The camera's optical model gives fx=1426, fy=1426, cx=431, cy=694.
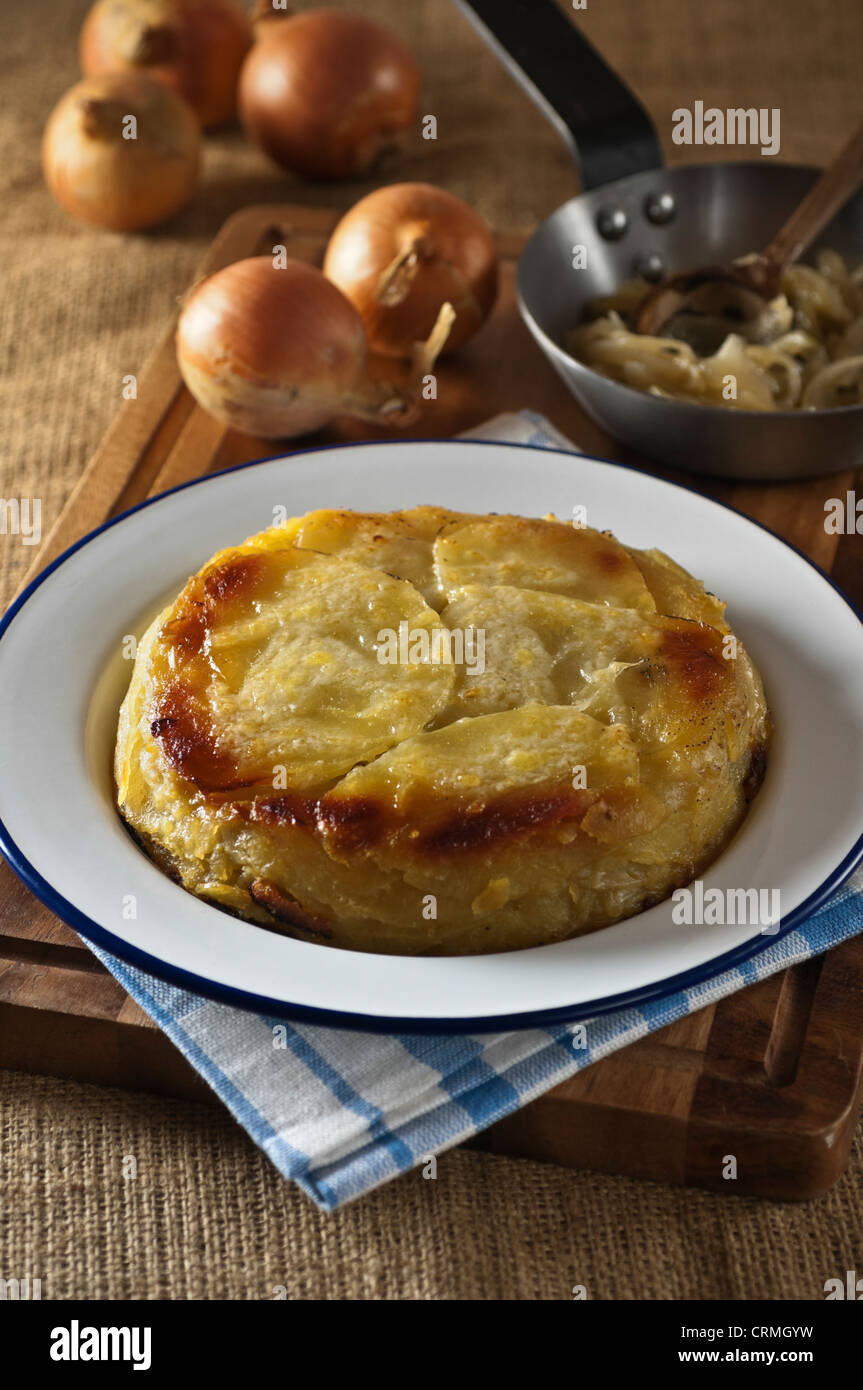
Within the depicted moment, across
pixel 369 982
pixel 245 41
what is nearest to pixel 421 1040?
pixel 369 982

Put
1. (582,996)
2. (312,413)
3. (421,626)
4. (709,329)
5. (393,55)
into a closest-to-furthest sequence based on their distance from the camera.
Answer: (582,996), (421,626), (312,413), (709,329), (393,55)

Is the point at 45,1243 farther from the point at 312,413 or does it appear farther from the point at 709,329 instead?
the point at 709,329

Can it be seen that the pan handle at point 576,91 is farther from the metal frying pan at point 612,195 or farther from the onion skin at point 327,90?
the onion skin at point 327,90

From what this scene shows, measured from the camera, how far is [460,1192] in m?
2.35

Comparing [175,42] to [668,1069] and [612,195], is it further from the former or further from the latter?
[668,1069]

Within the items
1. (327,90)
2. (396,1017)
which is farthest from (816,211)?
(396,1017)

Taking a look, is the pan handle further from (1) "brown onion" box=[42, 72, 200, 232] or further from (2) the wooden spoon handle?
(1) "brown onion" box=[42, 72, 200, 232]

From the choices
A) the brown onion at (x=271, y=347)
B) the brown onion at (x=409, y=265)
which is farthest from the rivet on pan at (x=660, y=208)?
the brown onion at (x=271, y=347)

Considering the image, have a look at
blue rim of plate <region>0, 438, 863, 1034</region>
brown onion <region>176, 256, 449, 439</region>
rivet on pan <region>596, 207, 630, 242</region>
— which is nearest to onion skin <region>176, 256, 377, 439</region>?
brown onion <region>176, 256, 449, 439</region>

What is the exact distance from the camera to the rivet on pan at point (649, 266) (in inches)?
164

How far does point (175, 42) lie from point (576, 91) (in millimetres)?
1754

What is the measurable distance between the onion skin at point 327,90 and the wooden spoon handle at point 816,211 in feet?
5.58

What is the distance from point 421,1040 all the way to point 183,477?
1.84 metres

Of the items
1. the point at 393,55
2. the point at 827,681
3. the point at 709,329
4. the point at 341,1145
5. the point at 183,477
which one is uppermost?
the point at 393,55
